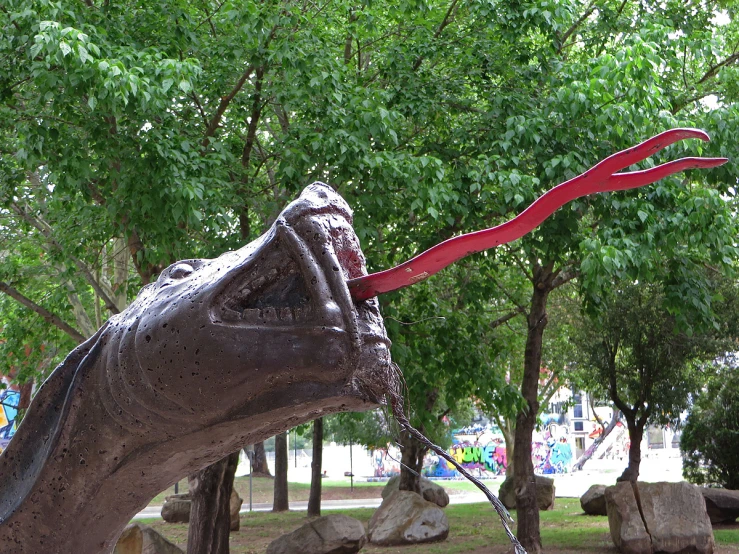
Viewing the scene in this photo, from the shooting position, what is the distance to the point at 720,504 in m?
17.1

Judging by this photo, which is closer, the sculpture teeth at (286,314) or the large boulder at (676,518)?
the sculpture teeth at (286,314)

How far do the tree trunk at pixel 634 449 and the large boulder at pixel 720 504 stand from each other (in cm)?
186

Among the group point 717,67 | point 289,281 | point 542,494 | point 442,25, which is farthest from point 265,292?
point 542,494

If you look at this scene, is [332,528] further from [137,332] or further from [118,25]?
[137,332]

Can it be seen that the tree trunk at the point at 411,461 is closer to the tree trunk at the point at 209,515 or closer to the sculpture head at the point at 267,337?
the tree trunk at the point at 209,515

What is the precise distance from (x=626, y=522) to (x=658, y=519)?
0.51m

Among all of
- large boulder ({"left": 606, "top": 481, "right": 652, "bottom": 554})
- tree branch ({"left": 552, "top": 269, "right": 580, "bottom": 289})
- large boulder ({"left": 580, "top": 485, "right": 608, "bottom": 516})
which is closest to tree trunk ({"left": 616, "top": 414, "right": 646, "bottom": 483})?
large boulder ({"left": 606, "top": 481, "right": 652, "bottom": 554})

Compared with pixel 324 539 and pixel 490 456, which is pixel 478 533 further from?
pixel 490 456

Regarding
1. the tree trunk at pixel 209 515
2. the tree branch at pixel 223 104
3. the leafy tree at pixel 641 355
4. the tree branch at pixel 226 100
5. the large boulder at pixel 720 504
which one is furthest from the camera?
the large boulder at pixel 720 504

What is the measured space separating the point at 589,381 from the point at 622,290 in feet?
8.25

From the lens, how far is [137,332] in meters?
1.81

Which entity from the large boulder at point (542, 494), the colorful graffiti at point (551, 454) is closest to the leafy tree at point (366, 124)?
the large boulder at point (542, 494)

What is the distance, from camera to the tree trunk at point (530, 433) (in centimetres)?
1352

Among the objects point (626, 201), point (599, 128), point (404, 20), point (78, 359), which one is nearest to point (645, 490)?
point (626, 201)
